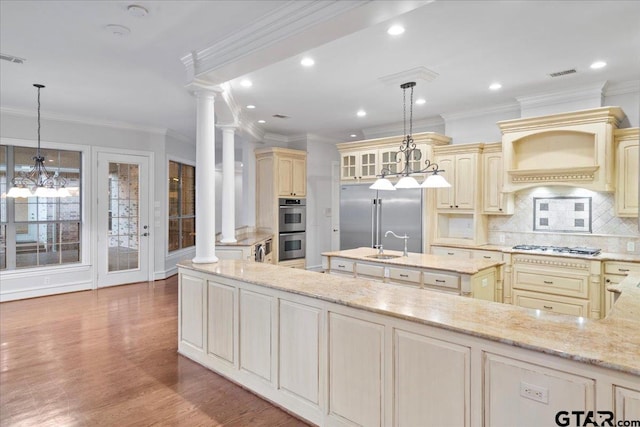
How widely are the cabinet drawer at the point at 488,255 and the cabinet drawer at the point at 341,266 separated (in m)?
1.88

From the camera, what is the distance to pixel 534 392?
1525 millimetres

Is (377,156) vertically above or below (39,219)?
above

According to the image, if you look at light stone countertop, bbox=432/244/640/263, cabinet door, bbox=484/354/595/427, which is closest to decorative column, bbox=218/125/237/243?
light stone countertop, bbox=432/244/640/263

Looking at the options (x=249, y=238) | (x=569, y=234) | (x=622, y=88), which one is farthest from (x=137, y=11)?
(x=569, y=234)

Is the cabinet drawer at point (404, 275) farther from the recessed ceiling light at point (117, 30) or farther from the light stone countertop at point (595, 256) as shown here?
the recessed ceiling light at point (117, 30)

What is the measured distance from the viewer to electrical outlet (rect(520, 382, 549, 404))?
1.50 metres

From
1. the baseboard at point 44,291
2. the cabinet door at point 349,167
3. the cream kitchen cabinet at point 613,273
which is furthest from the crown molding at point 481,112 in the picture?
the baseboard at point 44,291

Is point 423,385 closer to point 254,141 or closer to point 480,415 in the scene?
point 480,415

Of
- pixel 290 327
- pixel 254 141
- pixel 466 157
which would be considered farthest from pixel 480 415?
pixel 254 141

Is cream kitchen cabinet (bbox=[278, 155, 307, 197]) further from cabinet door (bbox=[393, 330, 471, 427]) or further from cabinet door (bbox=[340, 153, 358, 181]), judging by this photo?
cabinet door (bbox=[393, 330, 471, 427])

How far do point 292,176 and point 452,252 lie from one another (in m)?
3.28

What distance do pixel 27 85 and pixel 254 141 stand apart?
12.0ft

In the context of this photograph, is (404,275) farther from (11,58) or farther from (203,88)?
(11,58)

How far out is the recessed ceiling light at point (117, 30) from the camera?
9.55 ft
